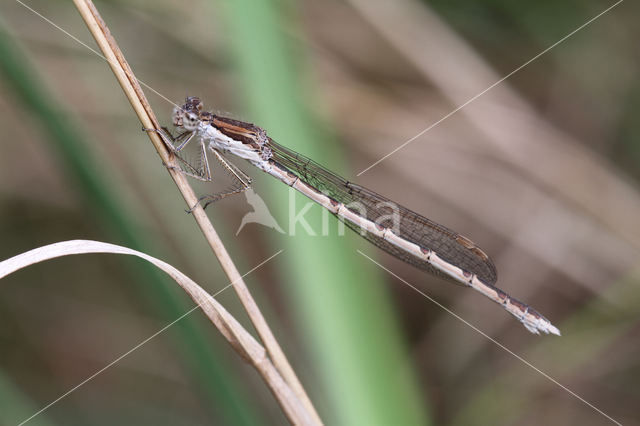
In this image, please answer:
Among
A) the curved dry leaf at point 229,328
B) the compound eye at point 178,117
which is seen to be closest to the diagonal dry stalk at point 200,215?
the curved dry leaf at point 229,328

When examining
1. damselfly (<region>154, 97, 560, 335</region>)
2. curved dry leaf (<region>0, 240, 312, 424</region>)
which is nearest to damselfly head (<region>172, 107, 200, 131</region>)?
damselfly (<region>154, 97, 560, 335</region>)

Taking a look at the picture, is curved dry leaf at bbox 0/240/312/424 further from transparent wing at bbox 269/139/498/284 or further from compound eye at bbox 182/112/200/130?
transparent wing at bbox 269/139/498/284

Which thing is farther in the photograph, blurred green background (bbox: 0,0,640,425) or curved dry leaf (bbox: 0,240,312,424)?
blurred green background (bbox: 0,0,640,425)

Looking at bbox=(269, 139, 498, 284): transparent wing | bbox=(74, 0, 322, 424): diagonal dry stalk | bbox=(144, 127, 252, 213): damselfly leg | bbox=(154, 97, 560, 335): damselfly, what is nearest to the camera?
bbox=(74, 0, 322, 424): diagonal dry stalk

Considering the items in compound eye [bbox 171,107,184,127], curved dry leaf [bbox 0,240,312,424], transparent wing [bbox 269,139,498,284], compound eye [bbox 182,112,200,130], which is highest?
compound eye [bbox 171,107,184,127]

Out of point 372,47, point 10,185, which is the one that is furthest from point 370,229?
point 10,185

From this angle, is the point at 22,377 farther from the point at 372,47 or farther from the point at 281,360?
the point at 372,47

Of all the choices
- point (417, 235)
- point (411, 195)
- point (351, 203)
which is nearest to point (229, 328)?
point (351, 203)
